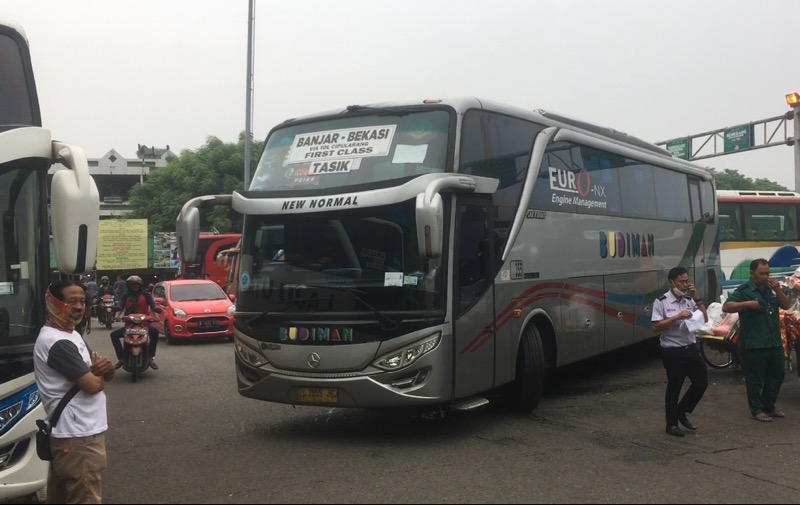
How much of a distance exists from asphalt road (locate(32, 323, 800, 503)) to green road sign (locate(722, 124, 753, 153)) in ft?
75.2

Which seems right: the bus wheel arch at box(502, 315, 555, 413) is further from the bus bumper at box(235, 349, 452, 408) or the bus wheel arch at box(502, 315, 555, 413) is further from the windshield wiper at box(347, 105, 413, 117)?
the windshield wiper at box(347, 105, 413, 117)

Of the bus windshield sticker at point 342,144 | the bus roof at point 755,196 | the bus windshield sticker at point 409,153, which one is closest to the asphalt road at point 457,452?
the bus windshield sticker at point 409,153

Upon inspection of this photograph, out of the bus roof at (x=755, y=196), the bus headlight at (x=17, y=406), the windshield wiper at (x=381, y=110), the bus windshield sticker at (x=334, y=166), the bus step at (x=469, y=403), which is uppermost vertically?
the bus roof at (x=755, y=196)

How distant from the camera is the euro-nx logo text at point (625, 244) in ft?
38.2

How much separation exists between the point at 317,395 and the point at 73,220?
319cm

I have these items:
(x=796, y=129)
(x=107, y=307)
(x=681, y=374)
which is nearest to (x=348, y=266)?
(x=681, y=374)

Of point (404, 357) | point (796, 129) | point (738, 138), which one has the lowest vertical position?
point (404, 357)

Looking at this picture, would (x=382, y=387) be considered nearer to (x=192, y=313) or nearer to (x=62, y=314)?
(x=62, y=314)

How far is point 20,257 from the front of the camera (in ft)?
19.5

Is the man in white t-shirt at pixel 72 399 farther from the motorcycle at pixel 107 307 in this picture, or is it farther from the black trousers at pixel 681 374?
the motorcycle at pixel 107 307

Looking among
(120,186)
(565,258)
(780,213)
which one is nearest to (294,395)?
(565,258)

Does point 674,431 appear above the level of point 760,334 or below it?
below

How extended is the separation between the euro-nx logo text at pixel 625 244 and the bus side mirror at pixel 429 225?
203 inches

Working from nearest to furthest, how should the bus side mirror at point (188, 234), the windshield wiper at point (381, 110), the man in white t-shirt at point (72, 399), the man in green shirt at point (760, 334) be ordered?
the man in white t-shirt at point (72, 399)
the bus side mirror at point (188, 234)
the windshield wiper at point (381, 110)
the man in green shirt at point (760, 334)
